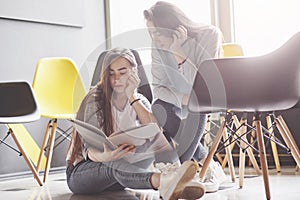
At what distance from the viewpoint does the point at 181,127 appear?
112 inches

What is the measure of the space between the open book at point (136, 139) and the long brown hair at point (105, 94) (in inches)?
3.1

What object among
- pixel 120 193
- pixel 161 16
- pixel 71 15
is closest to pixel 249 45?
pixel 71 15

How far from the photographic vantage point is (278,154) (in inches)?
169

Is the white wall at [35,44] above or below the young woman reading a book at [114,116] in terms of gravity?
above

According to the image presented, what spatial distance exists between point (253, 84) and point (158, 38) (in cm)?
51

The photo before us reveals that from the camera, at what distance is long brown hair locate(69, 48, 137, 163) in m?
2.55

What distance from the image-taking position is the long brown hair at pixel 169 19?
2.86 m

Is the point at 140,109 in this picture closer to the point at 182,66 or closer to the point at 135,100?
the point at 135,100

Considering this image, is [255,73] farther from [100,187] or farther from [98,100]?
[100,187]

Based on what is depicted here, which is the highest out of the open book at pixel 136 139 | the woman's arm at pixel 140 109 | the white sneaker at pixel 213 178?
the woman's arm at pixel 140 109

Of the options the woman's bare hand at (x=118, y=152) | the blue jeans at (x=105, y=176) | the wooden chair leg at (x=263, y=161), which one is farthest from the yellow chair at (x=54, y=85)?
the wooden chair leg at (x=263, y=161)

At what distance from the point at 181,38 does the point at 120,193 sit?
2.78 feet

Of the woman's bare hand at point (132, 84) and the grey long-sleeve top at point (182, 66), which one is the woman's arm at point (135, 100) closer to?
the woman's bare hand at point (132, 84)

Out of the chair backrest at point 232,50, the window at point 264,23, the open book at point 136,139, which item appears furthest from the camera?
the window at point 264,23
